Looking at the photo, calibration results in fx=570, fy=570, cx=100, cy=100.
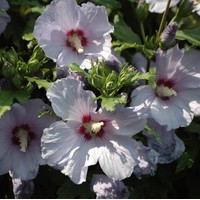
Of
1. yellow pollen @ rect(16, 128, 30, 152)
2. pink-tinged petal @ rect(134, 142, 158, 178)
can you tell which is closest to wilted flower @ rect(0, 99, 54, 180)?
yellow pollen @ rect(16, 128, 30, 152)

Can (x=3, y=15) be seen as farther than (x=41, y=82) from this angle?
Yes

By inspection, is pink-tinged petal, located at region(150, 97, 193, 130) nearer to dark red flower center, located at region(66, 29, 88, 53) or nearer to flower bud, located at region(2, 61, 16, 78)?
dark red flower center, located at region(66, 29, 88, 53)

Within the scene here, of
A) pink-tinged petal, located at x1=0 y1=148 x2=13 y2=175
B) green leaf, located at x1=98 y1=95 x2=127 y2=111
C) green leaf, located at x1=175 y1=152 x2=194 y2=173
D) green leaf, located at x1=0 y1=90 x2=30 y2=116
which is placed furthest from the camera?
green leaf, located at x1=175 y1=152 x2=194 y2=173

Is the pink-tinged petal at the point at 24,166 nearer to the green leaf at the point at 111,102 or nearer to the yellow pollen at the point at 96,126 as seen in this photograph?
the yellow pollen at the point at 96,126

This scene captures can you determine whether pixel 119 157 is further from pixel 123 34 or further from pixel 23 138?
pixel 123 34

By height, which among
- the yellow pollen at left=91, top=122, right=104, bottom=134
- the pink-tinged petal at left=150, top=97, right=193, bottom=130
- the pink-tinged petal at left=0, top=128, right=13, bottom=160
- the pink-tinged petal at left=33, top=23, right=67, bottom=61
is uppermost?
the pink-tinged petal at left=33, top=23, right=67, bottom=61

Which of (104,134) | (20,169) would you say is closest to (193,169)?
(104,134)

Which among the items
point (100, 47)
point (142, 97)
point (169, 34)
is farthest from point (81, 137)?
point (169, 34)

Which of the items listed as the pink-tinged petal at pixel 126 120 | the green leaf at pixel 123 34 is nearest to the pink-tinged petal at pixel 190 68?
the green leaf at pixel 123 34
